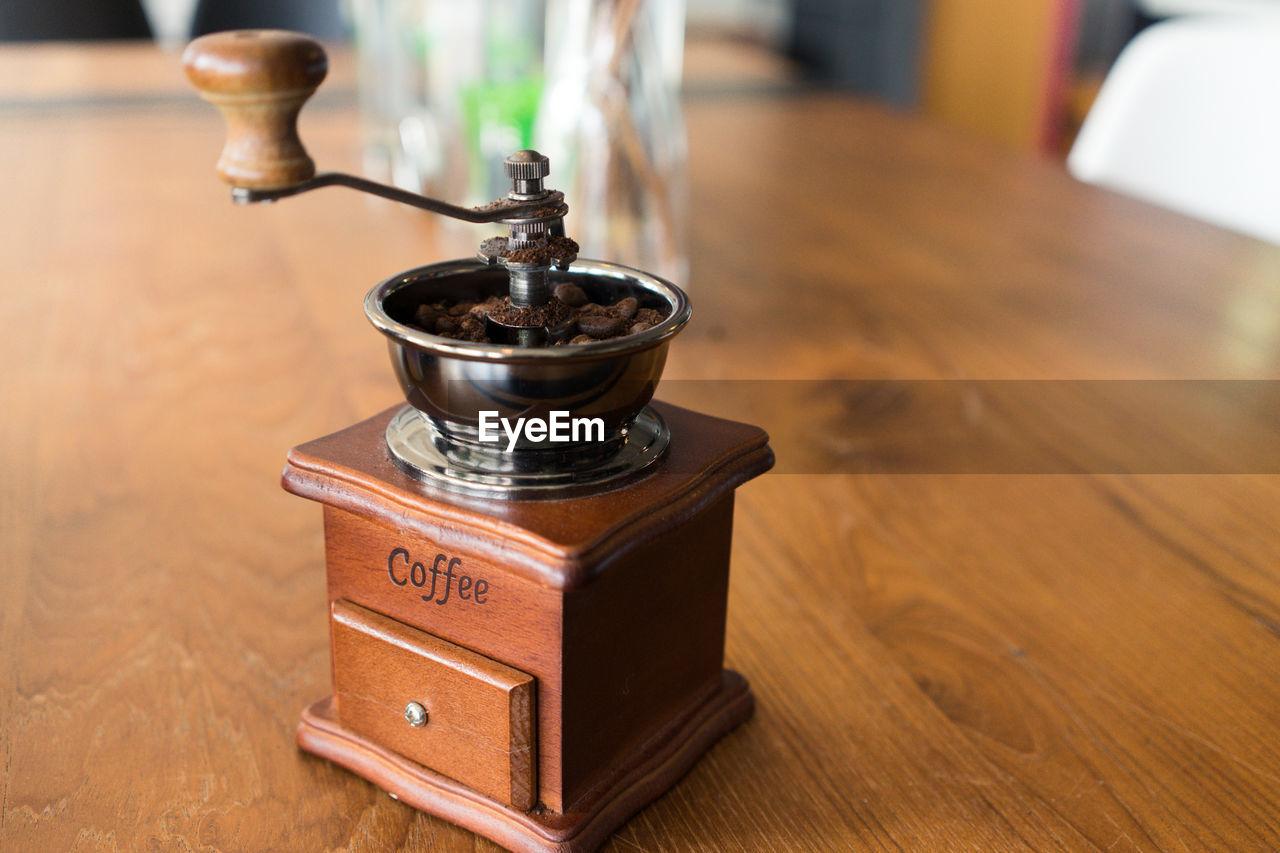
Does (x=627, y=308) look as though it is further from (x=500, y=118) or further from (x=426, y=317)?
(x=500, y=118)

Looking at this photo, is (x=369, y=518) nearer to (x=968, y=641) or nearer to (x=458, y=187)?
(x=968, y=641)

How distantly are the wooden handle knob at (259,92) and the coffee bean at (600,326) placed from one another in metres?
0.15

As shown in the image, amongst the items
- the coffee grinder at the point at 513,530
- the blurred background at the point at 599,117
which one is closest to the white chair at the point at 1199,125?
the blurred background at the point at 599,117

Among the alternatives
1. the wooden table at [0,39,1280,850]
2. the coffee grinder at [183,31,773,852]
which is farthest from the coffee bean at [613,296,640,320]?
the wooden table at [0,39,1280,850]

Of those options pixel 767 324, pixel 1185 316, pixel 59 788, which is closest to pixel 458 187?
pixel 767 324

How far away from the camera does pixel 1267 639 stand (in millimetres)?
711

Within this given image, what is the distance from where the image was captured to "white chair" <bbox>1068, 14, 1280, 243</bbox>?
143 centimetres

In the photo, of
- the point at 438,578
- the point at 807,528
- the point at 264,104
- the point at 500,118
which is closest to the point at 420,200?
the point at 264,104

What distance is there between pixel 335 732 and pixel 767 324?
0.76m

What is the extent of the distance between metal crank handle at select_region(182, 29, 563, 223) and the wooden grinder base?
15 cm

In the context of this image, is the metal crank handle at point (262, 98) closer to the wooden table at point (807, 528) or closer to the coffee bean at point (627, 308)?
the coffee bean at point (627, 308)

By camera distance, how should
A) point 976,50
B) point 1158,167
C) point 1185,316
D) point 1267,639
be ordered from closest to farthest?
point 1267,639
point 1185,316
point 1158,167
point 976,50

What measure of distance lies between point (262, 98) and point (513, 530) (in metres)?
0.20

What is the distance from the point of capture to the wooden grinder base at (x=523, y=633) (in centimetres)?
50
